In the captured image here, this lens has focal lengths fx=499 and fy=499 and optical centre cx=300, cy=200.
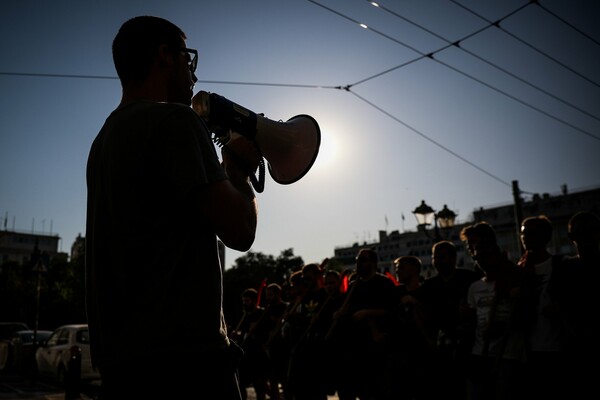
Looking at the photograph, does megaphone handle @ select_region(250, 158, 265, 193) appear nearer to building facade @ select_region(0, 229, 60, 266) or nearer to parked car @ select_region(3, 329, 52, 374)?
parked car @ select_region(3, 329, 52, 374)

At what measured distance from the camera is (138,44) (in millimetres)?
1578

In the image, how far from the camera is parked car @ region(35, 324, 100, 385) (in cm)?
1069

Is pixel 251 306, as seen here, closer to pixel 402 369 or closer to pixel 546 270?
pixel 402 369

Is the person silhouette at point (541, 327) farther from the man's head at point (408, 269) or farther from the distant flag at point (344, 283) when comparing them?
the distant flag at point (344, 283)

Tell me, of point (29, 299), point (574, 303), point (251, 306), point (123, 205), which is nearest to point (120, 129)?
point (123, 205)

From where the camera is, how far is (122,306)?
130 cm

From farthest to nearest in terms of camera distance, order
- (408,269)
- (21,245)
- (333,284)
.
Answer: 1. (21,245)
2. (333,284)
3. (408,269)

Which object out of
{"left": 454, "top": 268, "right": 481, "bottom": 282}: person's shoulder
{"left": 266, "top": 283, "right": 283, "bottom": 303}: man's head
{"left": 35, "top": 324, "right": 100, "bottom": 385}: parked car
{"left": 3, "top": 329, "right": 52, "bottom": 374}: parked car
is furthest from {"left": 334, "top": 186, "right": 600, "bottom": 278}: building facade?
{"left": 454, "top": 268, "right": 481, "bottom": 282}: person's shoulder

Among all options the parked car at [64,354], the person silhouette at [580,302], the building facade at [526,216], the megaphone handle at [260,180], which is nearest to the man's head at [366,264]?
the person silhouette at [580,302]

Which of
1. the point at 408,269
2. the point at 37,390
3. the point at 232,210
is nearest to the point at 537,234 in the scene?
the point at 408,269

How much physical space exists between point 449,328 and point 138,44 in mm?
4247

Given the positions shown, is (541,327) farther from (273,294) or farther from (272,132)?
(273,294)

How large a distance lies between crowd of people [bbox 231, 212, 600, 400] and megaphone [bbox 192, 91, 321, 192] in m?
2.77

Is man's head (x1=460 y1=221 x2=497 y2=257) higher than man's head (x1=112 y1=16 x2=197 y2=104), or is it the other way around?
man's head (x1=112 y1=16 x2=197 y2=104)
